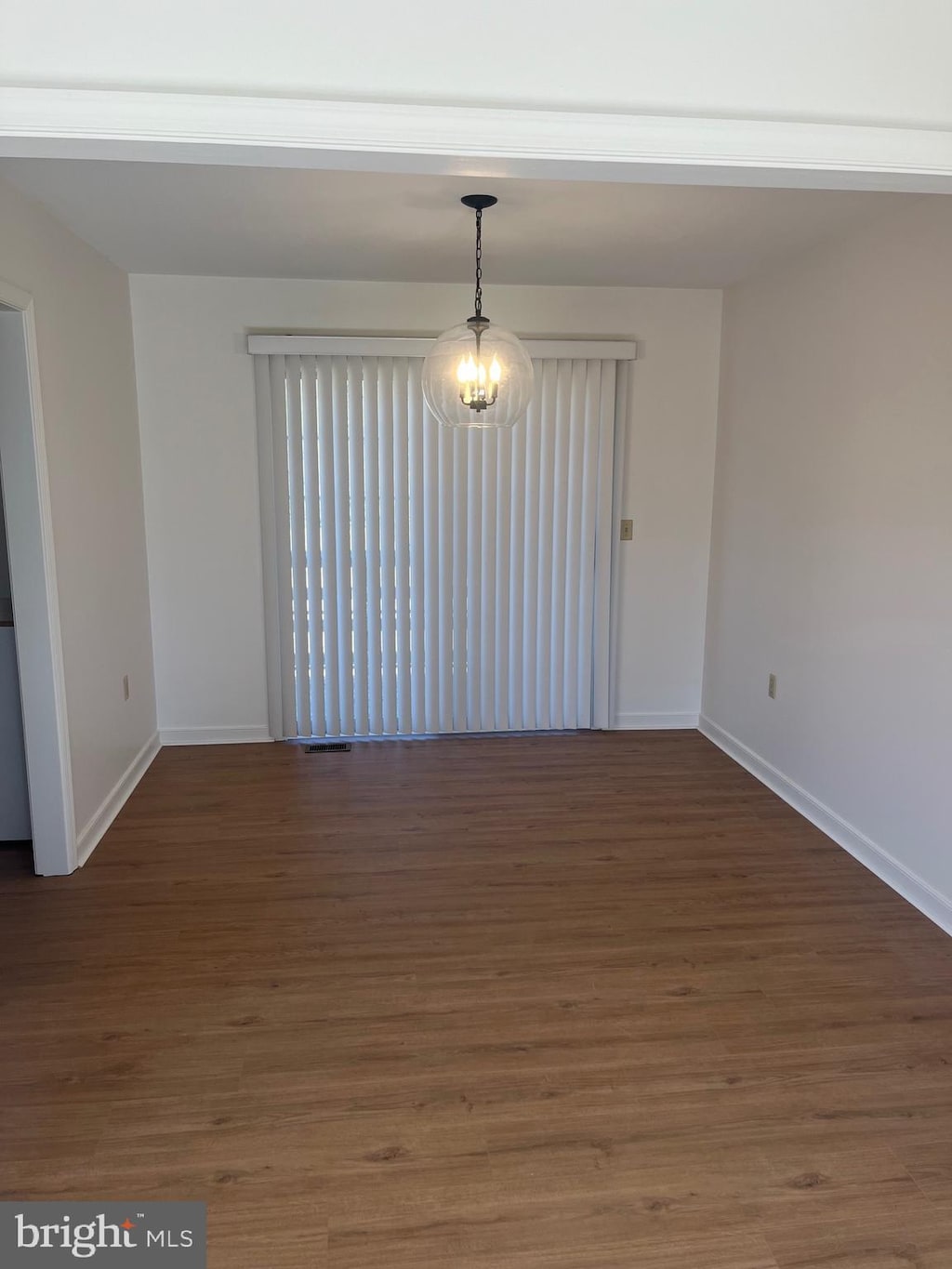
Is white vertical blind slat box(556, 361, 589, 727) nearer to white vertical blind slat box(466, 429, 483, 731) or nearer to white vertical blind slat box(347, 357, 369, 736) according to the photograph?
white vertical blind slat box(466, 429, 483, 731)

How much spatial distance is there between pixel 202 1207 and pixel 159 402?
372cm

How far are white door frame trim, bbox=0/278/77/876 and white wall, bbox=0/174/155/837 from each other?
85 millimetres

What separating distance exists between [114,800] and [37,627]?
109 centimetres

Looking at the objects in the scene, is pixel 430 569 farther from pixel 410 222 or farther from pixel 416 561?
pixel 410 222

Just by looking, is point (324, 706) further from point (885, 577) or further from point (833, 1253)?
point (833, 1253)

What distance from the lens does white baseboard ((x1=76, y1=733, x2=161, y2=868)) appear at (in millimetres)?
3498

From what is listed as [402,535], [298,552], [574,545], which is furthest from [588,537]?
[298,552]

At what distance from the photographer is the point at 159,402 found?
4.52 m

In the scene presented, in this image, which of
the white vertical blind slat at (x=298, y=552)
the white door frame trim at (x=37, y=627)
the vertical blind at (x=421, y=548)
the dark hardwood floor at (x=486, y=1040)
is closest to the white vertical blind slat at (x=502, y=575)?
the vertical blind at (x=421, y=548)

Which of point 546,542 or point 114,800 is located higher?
point 546,542

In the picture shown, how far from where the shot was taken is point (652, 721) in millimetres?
5133

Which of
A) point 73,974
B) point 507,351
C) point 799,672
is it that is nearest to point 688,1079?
point 73,974

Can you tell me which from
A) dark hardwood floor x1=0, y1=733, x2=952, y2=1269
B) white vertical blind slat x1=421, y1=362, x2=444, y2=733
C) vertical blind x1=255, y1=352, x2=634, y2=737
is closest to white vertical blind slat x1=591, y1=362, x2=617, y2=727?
vertical blind x1=255, y1=352, x2=634, y2=737

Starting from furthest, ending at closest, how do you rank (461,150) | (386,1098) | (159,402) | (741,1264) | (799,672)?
1. (159,402)
2. (799,672)
3. (386,1098)
4. (741,1264)
5. (461,150)
